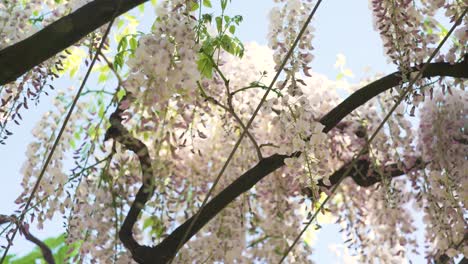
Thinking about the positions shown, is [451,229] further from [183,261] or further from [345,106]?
[183,261]

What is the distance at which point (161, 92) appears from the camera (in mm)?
1235

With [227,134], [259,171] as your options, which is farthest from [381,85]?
[227,134]

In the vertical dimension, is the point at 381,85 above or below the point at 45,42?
above

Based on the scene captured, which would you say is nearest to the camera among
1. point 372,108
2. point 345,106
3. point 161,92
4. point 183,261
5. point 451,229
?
point 161,92

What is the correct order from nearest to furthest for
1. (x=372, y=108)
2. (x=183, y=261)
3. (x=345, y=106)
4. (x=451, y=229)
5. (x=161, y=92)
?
(x=161, y=92) → (x=345, y=106) → (x=451, y=229) → (x=183, y=261) → (x=372, y=108)

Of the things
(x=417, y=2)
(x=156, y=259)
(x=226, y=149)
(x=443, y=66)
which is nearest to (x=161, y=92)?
(x=156, y=259)

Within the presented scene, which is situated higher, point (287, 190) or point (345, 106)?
point (287, 190)

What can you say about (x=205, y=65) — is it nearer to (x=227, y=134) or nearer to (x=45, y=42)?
(x=227, y=134)

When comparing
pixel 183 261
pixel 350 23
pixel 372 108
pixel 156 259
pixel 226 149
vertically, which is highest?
pixel 350 23

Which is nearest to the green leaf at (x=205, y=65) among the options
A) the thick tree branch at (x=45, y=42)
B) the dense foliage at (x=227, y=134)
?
the dense foliage at (x=227, y=134)

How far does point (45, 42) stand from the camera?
3.85 ft

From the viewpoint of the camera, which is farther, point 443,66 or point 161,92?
point 443,66

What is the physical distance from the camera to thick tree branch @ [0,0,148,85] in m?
1.17

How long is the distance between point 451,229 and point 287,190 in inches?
25.0
